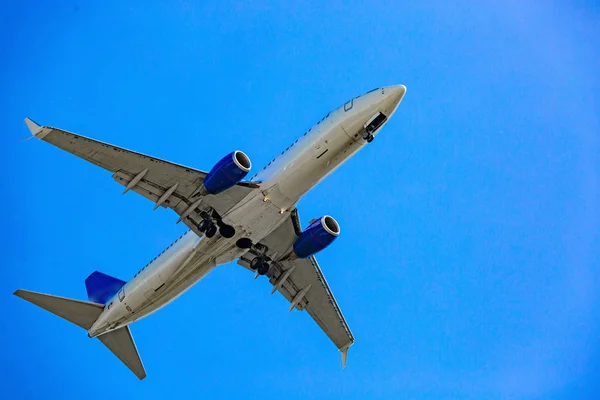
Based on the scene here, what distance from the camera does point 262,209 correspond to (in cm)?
3866

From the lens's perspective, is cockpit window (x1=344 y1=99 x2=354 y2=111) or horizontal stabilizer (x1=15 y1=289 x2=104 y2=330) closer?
cockpit window (x1=344 y1=99 x2=354 y2=111)

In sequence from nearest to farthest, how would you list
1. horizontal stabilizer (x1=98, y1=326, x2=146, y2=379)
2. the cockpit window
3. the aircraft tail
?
the cockpit window
the aircraft tail
horizontal stabilizer (x1=98, y1=326, x2=146, y2=379)

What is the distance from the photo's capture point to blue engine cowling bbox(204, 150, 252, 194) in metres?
36.2

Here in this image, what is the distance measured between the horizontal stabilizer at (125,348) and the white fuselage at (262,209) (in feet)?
4.41

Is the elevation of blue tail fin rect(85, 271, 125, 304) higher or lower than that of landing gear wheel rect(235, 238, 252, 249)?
lower

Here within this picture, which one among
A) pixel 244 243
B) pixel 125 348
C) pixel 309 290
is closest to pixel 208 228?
pixel 244 243

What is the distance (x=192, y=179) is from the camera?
38.6 meters

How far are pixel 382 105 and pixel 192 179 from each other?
9.98 metres

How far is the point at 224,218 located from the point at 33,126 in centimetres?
1007

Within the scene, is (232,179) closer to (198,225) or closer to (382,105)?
(198,225)

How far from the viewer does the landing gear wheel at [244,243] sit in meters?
40.2

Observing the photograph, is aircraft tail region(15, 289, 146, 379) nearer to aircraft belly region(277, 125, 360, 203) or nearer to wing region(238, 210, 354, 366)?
wing region(238, 210, 354, 366)

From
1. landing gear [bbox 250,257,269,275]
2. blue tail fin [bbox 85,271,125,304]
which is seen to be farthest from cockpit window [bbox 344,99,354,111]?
blue tail fin [bbox 85,271,125,304]

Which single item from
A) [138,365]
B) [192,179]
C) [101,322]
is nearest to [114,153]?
[192,179]
